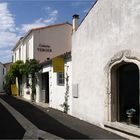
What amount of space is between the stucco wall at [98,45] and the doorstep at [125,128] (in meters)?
0.78

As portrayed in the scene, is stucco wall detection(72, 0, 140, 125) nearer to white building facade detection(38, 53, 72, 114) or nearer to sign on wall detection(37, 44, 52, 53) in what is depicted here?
white building facade detection(38, 53, 72, 114)

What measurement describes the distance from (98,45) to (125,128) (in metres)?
3.56

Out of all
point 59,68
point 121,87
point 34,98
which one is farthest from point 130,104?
point 34,98

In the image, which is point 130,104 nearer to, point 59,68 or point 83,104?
point 83,104

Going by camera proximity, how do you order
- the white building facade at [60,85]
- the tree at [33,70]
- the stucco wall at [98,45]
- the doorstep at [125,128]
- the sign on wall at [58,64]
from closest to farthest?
the doorstep at [125,128] < the stucco wall at [98,45] < the white building facade at [60,85] < the sign on wall at [58,64] < the tree at [33,70]

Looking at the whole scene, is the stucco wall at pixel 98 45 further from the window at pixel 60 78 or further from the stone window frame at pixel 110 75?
the window at pixel 60 78

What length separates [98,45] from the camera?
1282 centimetres

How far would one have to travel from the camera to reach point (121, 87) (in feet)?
39.2

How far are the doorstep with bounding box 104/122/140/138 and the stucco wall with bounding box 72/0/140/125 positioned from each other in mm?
778

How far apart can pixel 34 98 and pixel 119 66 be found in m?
16.9

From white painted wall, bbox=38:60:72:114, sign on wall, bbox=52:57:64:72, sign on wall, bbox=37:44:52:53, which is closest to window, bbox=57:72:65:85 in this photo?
white painted wall, bbox=38:60:72:114

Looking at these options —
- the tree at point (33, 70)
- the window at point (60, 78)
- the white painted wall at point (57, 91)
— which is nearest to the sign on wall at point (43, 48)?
the tree at point (33, 70)

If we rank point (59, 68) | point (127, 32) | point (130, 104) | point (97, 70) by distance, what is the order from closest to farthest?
point (127, 32) → point (130, 104) → point (97, 70) → point (59, 68)

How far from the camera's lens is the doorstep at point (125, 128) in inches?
392
